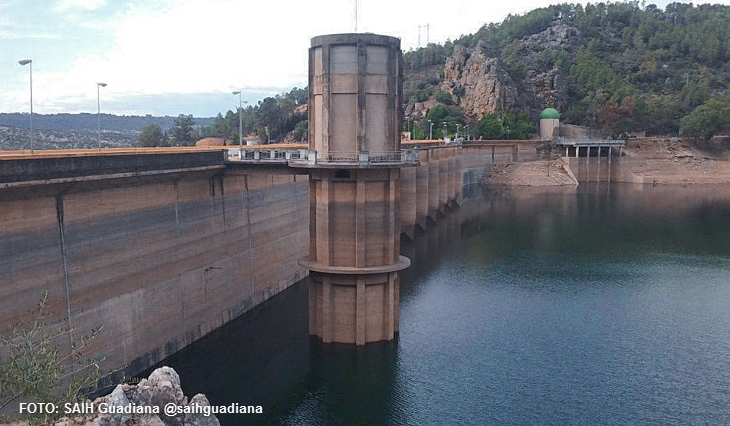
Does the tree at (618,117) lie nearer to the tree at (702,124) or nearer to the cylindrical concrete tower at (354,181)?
the tree at (702,124)

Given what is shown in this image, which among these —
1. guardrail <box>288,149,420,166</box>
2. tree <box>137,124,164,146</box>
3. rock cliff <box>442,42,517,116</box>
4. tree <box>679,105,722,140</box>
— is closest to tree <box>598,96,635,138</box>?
tree <box>679,105,722,140</box>

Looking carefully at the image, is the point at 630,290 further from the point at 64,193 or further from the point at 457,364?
the point at 64,193

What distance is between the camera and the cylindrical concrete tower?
3484cm

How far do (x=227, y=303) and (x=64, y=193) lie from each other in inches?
600

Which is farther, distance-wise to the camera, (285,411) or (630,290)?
(630,290)

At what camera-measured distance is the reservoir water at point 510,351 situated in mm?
29375

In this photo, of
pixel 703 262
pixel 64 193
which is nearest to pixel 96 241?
pixel 64 193

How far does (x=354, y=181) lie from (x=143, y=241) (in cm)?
1193

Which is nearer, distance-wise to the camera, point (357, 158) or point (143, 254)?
point (143, 254)

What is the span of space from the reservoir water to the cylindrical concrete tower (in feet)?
7.36

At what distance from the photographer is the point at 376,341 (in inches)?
1433

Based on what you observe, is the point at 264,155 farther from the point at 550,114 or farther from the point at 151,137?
the point at 550,114

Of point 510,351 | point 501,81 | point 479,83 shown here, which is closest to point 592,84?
point 501,81

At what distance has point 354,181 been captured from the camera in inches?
1389
